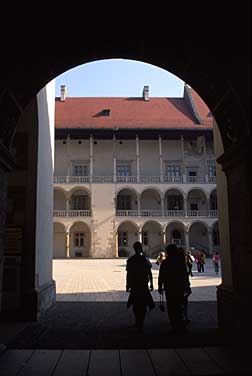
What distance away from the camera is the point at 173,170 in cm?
4081

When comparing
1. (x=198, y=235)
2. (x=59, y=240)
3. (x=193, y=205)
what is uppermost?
(x=193, y=205)

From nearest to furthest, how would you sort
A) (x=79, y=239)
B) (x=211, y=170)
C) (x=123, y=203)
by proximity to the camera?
(x=79, y=239), (x=123, y=203), (x=211, y=170)

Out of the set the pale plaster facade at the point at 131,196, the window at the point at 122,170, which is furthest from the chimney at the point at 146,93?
the window at the point at 122,170

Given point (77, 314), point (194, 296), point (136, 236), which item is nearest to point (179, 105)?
point (136, 236)

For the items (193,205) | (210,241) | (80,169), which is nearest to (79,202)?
(80,169)

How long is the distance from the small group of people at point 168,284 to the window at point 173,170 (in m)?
35.0

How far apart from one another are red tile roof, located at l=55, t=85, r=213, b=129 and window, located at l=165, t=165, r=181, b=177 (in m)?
4.72

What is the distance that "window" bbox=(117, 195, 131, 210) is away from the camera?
132ft

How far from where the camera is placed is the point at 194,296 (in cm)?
1021

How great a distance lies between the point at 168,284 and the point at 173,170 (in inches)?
1407

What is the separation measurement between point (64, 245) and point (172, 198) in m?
13.4

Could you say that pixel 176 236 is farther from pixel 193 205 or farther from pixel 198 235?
pixel 193 205

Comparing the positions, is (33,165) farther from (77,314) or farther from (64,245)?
(64,245)

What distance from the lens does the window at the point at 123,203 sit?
40.3 metres
